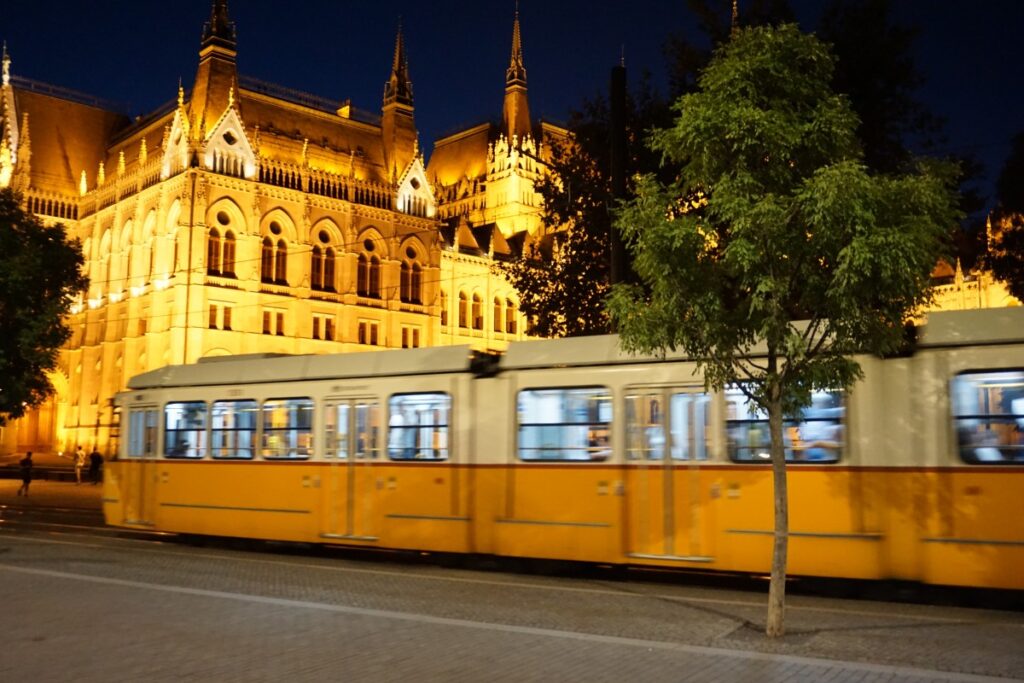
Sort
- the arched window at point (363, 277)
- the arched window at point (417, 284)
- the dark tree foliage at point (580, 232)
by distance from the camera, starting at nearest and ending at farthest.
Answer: the dark tree foliage at point (580, 232) → the arched window at point (363, 277) → the arched window at point (417, 284)

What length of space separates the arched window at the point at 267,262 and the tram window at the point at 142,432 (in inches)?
1799

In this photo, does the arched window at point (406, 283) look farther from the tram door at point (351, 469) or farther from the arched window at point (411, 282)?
the tram door at point (351, 469)

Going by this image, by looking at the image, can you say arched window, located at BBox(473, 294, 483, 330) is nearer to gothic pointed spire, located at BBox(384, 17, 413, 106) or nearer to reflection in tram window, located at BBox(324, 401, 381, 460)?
gothic pointed spire, located at BBox(384, 17, 413, 106)

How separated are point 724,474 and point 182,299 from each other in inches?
2053

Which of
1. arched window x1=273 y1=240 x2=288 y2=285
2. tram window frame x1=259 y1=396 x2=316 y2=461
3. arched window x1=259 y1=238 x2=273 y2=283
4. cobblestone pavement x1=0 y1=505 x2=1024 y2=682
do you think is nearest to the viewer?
cobblestone pavement x1=0 y1=505 x2=1024 y2=682

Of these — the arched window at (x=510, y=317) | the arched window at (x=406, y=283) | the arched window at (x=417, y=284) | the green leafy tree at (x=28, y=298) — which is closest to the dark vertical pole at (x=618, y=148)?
the green leafy tree at (x=28, y=298)

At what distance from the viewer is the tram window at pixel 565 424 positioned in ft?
47.3

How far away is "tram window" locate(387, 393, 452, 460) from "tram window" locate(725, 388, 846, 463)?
456 centimetres

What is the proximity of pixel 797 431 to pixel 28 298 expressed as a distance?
25408 mm

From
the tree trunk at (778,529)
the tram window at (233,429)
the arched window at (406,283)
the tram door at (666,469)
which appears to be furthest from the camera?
the arched window at (406,283)

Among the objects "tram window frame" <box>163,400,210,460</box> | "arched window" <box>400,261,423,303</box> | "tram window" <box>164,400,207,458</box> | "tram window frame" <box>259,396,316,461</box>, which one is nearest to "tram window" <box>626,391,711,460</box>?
"tram window frame" <box>259,396,316,461</box>

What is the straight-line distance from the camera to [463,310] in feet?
266

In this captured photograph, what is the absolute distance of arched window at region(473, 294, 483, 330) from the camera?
81625 mm

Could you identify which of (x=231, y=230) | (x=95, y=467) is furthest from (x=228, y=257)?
(x=95, y=467)
